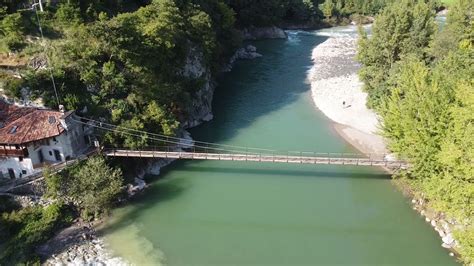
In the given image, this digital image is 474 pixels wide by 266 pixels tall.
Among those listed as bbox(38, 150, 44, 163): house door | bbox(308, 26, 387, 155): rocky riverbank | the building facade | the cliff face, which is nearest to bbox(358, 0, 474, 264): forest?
bbox(308, 26, 387, 155): rocky riverbank

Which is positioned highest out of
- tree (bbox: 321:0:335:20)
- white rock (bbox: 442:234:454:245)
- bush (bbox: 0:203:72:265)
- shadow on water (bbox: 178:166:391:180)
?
tree (bbox: 321:0:335:20)

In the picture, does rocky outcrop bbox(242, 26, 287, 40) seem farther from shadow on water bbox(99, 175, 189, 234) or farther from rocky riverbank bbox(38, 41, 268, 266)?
shadow on water bbox(99, 175, 189, 234)

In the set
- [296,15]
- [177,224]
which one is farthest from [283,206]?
[296,15]

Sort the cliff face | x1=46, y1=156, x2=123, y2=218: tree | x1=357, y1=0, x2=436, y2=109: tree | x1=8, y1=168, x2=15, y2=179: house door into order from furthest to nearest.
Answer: the cliff face, x1=357, y1=0, x2=436, y2=109: tree, x1=8, y1=168, x2=15, y2=179: house door, x1=46, y1=156, x2=123, y2=218: tree

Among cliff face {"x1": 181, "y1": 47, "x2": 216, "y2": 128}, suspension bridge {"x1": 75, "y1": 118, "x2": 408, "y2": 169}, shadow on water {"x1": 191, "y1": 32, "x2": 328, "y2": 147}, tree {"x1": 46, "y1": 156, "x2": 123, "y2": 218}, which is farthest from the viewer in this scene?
shadow on water {"x1": 191, "y1": 32, "x2": 328, "y2": 147}

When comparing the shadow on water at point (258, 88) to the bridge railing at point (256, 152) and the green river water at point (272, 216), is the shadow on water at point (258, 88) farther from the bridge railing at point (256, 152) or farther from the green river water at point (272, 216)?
the bridge railing at point (256, 152)

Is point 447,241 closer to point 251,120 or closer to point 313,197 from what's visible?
point 313,197
